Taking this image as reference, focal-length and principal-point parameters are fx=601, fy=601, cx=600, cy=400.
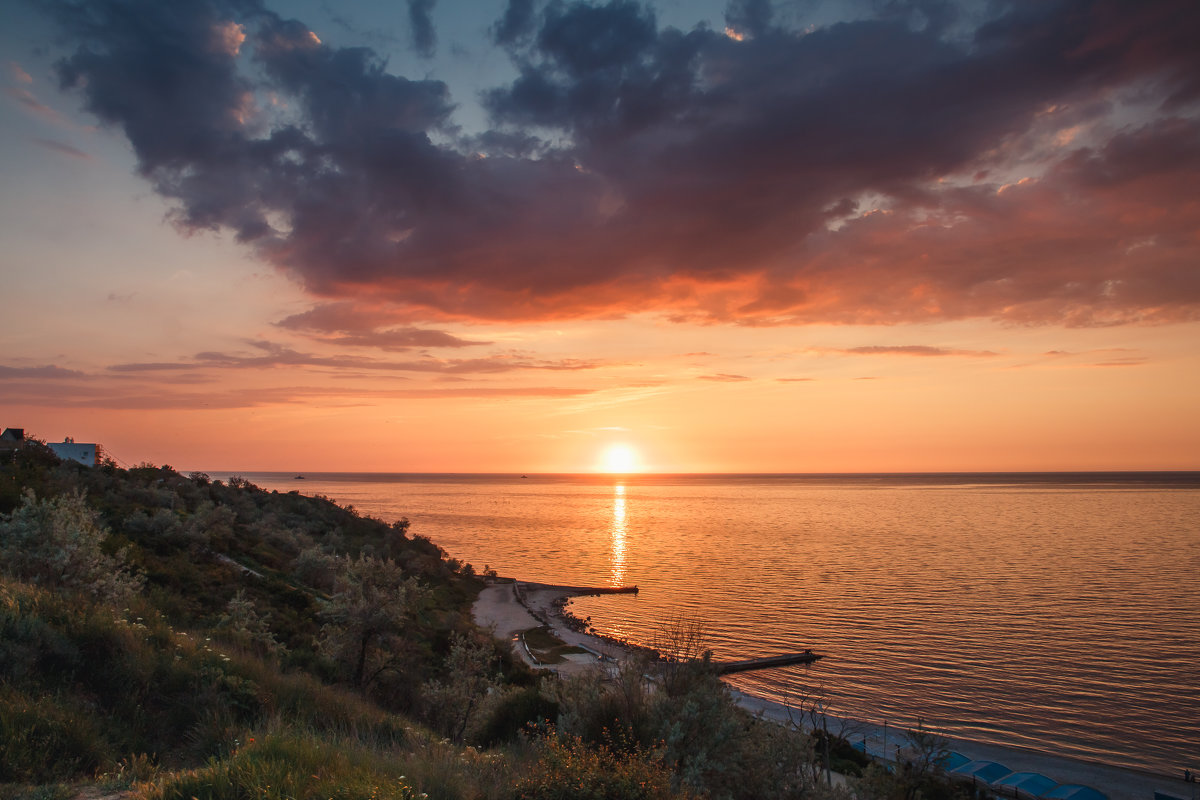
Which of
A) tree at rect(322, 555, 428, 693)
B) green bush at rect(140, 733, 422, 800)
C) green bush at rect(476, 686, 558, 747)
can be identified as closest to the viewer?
green bush at rect(140, 733, 422, 800)

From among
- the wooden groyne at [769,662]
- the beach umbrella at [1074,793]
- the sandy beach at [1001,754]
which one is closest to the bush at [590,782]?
the sandy beach at [1001,754]

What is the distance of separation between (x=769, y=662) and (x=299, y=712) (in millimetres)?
34166

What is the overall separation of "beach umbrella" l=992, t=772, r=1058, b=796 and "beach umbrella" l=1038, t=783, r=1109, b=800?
243 mm

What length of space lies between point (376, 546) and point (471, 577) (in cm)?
1335

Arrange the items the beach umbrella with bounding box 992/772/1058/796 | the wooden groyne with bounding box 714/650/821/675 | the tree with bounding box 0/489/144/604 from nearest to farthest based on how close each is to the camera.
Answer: the tree with bounding box 0/489/144/604, the beach umbrella with bounding box 992/772/1058/796, the wooden groyne with bounding box 714/650/821/675

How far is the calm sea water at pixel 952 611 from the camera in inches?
1179

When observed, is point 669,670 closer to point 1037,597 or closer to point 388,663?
point 388,663

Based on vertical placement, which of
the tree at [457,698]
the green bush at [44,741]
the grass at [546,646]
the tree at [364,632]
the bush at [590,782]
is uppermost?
the green bush at [44,741]

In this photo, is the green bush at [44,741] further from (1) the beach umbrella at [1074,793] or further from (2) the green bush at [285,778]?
(1) the beach umbrella at [1074,793]

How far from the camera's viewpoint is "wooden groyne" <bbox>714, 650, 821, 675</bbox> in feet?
125

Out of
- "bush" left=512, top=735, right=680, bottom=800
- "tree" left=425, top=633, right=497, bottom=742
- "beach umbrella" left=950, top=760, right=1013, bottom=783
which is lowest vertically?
"beach umbrella" left=950, top=760, right=1013, bottom=783

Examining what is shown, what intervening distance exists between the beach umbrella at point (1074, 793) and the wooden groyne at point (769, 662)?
16920 mm

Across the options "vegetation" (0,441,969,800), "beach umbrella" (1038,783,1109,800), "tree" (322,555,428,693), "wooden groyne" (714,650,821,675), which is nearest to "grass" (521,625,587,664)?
"wooden groyne" (714,650,821,675)

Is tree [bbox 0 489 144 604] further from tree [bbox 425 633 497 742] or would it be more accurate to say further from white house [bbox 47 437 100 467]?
white house [bbox 47 437 100 467]
